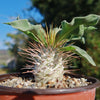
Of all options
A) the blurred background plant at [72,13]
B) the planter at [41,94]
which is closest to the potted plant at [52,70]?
the planter at [41,94]

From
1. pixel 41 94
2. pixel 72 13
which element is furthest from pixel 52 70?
pixel 72 13

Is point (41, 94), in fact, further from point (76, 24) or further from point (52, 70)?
point (76, 24)

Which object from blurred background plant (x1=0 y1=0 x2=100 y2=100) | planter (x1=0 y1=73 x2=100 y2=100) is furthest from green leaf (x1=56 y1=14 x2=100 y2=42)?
blurred background plant (x1=0 y1=0 x2=100 y2=100)

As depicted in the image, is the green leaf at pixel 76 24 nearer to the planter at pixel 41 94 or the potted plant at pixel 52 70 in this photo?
the potted plant at pixel 52 70

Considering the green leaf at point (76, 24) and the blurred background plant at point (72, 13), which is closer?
the green leaf at point (76, 24)

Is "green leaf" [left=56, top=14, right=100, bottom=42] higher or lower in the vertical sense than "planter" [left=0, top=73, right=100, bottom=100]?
higher

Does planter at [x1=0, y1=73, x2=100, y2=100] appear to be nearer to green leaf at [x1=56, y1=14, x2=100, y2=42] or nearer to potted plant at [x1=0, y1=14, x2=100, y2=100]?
potted plant at [x1=0, y1=14, x2=100, y2=100]

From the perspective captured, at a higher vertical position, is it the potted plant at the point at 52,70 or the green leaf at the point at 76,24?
the green leaf at the point at 76,24

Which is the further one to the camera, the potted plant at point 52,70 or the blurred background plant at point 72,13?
the blurred background plant at point 72,13

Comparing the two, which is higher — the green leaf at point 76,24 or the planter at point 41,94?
the green leaf at point 76,24

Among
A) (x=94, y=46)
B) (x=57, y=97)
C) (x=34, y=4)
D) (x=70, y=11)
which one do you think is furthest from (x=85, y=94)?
(x=34, y=4)

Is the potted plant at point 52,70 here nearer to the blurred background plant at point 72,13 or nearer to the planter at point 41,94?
the planter at point 41,94

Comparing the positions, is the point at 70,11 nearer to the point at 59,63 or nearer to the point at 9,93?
the point at 59,63

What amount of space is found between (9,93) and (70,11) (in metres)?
1.99
